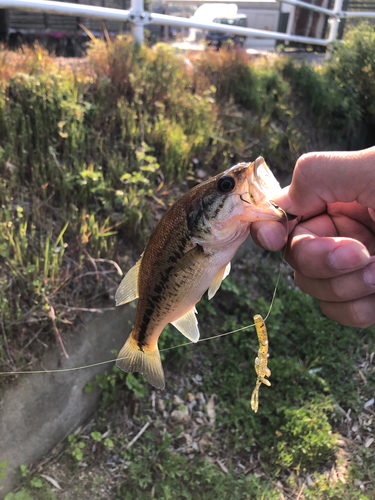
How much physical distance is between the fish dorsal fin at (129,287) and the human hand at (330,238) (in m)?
0.48

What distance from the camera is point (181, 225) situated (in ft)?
4.21

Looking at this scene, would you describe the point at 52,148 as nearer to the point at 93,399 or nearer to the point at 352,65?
the point at 93,399

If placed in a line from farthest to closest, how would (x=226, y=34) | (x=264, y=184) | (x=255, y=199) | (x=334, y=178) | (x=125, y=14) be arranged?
1. (x=226, y=34)
2. (x=125, y=14)
3. (x=334, y=178)
4. (x=264, y=184)
5. (x=255, y=199)

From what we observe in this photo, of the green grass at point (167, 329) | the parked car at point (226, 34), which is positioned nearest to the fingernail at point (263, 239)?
the green grass at point (167, 329)

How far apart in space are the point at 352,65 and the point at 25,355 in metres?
6.23

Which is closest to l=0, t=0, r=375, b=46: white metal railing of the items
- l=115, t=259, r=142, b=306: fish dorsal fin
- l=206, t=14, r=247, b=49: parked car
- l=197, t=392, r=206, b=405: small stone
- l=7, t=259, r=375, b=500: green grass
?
l=7, t=259, r=375, b=500: green grass

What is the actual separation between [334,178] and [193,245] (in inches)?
23.6

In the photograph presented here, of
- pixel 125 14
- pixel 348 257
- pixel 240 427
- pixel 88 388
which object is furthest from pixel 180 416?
pixel 125 14

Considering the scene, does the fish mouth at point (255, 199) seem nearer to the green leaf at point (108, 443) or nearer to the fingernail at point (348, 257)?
the fingernail at point (348, 257)

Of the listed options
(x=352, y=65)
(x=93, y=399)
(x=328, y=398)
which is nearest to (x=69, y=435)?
(x=93, y=399)

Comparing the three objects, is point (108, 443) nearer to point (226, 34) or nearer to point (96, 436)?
point (96, 436)

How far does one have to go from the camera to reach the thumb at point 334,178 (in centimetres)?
A: 138

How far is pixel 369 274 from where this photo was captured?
1.46 metres

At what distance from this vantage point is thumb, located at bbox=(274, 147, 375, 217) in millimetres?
1381
